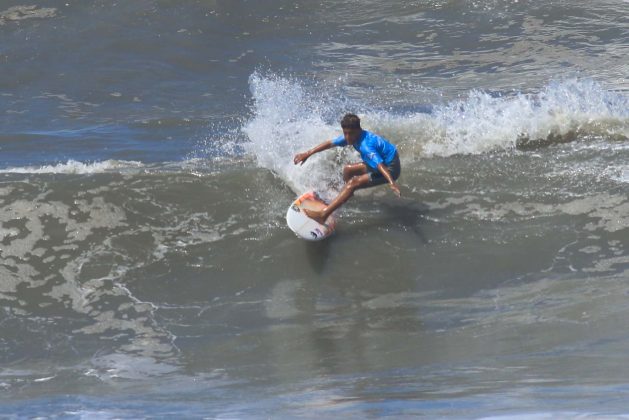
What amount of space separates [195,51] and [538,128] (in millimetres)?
6901

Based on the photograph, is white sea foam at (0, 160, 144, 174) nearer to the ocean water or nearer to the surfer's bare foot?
the ocean water

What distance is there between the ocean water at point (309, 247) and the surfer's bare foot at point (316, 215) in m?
0.29

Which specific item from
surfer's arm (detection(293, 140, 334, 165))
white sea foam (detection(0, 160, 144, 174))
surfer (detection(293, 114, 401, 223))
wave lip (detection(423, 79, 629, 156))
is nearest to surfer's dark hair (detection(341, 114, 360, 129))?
surfer (detection(293, 114, 401, 223))

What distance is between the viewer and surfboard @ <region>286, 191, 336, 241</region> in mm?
8430

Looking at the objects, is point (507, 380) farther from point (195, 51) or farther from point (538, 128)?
point (195, 51)

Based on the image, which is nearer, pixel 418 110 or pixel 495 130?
pixel 495 130

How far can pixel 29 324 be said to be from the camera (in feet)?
25.1

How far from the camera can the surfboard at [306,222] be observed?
27.7 feet

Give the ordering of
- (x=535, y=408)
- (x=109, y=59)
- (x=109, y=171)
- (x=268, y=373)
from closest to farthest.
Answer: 1. (x=535, y=408)
2. (x=268, y=373)
3. (x=109, y=171)
4. (x=109, y=59)

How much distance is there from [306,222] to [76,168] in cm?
296

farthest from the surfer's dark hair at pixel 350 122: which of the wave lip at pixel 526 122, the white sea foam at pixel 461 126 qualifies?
the wave lip at pixel 526 122

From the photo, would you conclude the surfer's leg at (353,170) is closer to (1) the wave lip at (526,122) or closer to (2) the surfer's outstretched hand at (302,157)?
(2) the surfer's outstretched hand at (302,157)

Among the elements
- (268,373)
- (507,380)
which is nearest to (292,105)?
(268,373)

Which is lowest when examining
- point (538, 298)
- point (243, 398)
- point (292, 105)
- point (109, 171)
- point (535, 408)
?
point (535, 408)
